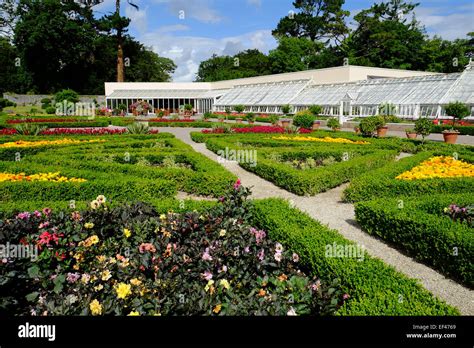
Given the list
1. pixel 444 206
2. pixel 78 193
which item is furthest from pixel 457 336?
pixel 78 193

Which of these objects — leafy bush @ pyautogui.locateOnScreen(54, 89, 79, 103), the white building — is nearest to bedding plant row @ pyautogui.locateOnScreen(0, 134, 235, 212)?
the white building

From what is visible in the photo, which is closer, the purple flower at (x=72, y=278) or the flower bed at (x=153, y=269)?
the flower bed at (x=153, y=269)

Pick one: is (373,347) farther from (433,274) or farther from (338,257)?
(433,274)

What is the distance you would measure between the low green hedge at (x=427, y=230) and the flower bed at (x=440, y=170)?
1965mm

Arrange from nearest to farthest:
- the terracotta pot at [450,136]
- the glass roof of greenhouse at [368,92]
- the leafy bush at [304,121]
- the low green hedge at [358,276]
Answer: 1. the low green hedge at [358,276]
2. the terracotta pot at [450,136]
3. the leafy bush at [304,121]
4. the glass roof of greenhouse at [368,92]

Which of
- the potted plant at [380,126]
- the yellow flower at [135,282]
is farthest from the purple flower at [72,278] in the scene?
the potted plant at [380,126]

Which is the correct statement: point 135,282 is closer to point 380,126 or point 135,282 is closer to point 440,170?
point 440,170

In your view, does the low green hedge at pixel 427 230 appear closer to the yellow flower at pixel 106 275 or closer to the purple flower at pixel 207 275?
the purple flower at pixel 207 275

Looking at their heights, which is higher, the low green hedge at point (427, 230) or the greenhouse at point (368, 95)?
the greenhouse at point (368, 95)

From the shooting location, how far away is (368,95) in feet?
99.5

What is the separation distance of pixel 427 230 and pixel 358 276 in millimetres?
1754

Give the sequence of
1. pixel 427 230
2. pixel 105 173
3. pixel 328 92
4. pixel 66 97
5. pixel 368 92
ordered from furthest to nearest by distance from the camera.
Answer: pixel 66 97 → pixel 328 92 → pixel 368 92 → pixel 105 173 → pixel 427 230

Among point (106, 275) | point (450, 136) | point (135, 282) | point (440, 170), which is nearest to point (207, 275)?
point (135, 282)

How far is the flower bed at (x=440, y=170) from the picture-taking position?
7.82 m
